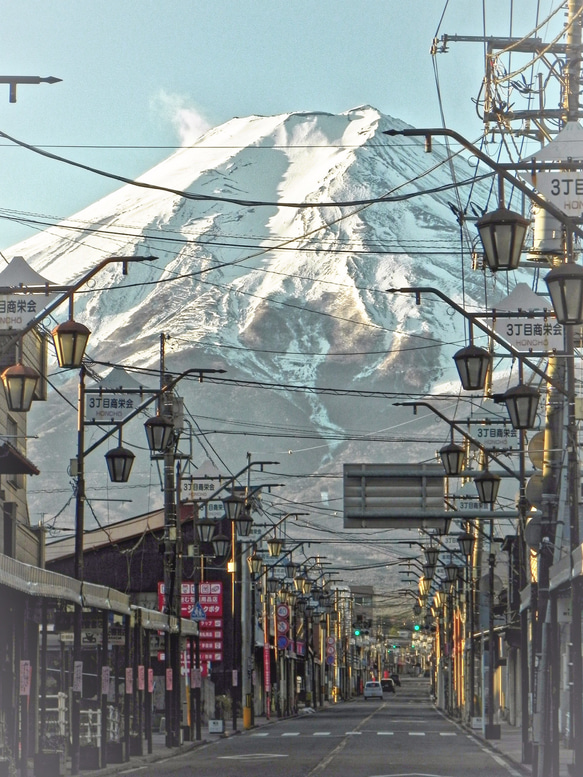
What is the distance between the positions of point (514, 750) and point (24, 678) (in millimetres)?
19657

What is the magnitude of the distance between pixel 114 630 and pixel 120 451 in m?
8.31

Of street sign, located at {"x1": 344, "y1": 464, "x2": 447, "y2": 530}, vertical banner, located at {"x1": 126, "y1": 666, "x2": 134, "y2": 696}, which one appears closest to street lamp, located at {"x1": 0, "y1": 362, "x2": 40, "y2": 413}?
vertical banner, located at {"x1": 126, "y1": 666, "x2": 134, "y2": 696}

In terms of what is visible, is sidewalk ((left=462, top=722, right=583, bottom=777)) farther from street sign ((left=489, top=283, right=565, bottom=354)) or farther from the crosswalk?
street sign ((left=489, top=283, right=565, bottom=354))

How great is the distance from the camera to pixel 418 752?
39.2 metres

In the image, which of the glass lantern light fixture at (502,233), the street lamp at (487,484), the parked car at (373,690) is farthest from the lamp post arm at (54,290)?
the parked car at (373,690)

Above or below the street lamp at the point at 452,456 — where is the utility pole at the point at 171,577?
below

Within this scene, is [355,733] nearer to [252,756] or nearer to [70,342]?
[252,756]

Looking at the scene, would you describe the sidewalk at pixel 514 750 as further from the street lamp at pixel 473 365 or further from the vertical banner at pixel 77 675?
the vertical banner at pixel 77 675

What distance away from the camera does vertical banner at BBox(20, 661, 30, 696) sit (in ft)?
82.3

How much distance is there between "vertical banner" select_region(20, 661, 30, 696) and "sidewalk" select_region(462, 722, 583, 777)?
396 inches

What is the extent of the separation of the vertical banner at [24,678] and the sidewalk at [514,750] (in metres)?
10.1

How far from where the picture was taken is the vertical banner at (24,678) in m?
Result: 25.1

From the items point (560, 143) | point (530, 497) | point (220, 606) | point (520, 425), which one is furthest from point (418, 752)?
point (220, 606)

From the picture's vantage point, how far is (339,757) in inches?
1438
